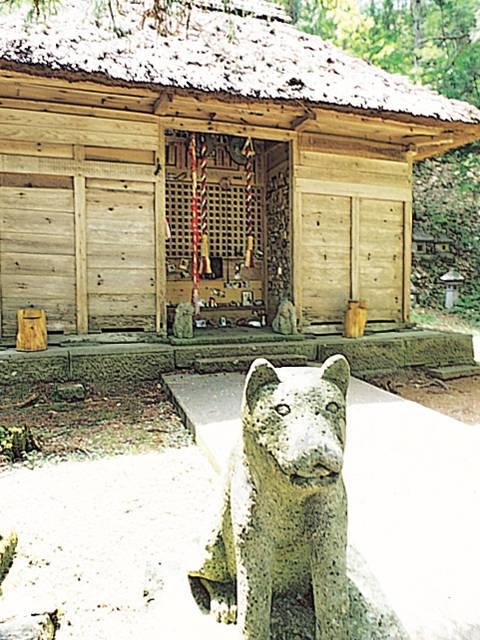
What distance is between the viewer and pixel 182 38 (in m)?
6.84

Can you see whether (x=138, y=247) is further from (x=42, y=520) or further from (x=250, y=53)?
(x=42, y=520)

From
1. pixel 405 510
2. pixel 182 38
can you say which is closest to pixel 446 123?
Answer: pixel 182 38

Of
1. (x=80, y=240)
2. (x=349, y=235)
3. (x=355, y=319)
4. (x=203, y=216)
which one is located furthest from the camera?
(x=203, y=216)

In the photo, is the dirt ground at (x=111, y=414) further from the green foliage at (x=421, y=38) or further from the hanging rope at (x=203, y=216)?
the green foliage at (x=421, y=38)

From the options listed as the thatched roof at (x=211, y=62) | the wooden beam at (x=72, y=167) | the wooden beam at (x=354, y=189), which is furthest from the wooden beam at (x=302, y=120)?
the wooden beam at (x=72, y=167)

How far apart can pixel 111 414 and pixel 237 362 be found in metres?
1.86

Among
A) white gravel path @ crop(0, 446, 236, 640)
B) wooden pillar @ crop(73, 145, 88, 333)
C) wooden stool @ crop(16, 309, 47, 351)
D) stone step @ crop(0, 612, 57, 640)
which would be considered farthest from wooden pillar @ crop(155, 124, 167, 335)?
stone step @ crop(0, 612, 57, 640)

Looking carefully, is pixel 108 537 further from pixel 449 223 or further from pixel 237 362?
pixel 449 223

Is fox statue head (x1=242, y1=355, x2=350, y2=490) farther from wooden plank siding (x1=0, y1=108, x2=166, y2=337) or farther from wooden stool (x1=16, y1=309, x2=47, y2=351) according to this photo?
wooden plank siding (x1=0, y1=108, x2=166, y2=337)

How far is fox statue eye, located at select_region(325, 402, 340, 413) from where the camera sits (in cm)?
148

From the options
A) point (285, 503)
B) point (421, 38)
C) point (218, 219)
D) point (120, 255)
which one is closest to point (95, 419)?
point (120, 255)

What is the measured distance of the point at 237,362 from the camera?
6426 millimetres

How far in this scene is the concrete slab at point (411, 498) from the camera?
6.54 ft

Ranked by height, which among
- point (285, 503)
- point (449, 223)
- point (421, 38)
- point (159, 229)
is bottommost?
point (285, 503)
